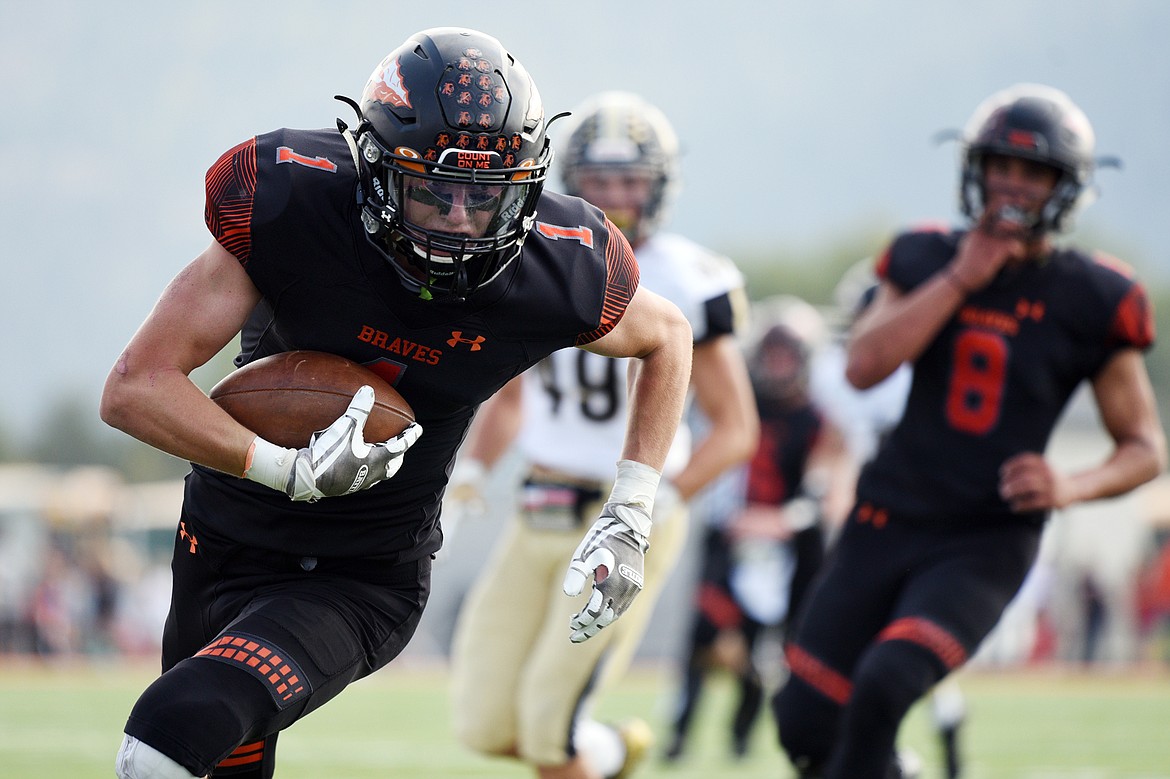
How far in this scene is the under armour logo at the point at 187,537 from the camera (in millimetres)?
3449

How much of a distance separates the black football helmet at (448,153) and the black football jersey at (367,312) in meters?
0.08

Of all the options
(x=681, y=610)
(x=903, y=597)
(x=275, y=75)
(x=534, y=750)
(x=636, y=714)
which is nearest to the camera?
(x=903, y=597)

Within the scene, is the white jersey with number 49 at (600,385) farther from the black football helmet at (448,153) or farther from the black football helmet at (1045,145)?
the black football helmet at (448,153)

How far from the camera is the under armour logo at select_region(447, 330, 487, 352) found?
3.21 metres

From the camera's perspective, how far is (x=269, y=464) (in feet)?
9.80

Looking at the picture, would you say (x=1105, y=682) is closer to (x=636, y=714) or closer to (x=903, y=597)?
(x=636, y=714)

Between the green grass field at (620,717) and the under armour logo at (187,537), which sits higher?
the under armour logo at (187,537)

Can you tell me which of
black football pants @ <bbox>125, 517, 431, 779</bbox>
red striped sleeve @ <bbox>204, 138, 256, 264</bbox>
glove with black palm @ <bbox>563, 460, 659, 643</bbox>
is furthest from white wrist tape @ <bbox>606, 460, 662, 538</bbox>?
red striped sleeve @ <bbox>204, 138, 256, 264</bbox>

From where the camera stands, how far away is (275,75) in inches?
3814

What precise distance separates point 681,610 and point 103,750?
1284 centimetres

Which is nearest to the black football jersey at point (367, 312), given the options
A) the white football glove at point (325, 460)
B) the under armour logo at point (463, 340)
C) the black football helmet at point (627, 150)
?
the under armour logo at point (463, 340)

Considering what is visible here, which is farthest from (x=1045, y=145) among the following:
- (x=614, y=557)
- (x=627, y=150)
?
(x=614, y=557)

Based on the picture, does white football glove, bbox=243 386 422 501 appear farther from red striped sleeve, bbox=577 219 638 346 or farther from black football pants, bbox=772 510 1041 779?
black football pants, bbox=772 510 1041 779

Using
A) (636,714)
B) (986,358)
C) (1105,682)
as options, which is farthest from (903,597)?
(1105,682)
